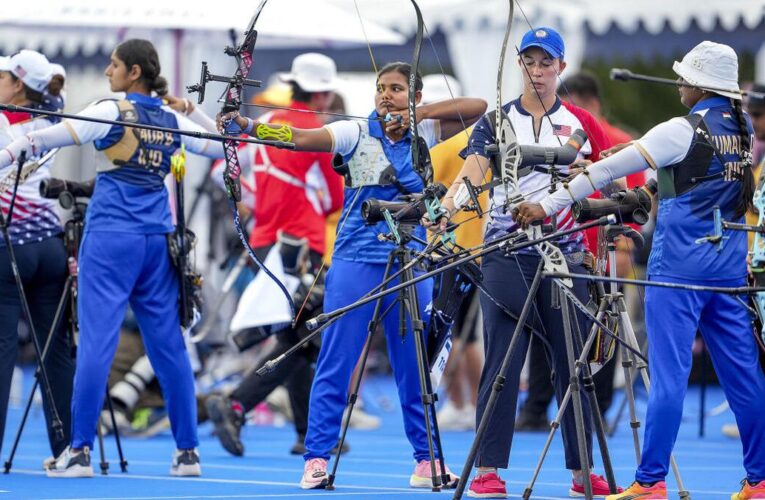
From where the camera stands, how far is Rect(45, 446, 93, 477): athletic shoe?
668 cm

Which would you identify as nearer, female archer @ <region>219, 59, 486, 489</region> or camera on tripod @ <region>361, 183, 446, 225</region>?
camera on tripod @ <region>361, 183, 446, 225</region>

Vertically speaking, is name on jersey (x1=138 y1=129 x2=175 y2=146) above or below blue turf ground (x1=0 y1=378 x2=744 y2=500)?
above

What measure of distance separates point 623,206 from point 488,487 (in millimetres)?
1262

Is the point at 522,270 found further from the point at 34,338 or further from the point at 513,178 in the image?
the point at 34,338

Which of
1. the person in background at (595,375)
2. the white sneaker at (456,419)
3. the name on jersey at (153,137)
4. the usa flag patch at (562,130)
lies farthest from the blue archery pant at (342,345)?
the white sneaker at (456,419)

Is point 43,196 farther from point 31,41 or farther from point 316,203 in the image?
point 31,41

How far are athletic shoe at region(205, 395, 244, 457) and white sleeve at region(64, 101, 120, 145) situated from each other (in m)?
2.14

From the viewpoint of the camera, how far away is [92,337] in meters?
6.68

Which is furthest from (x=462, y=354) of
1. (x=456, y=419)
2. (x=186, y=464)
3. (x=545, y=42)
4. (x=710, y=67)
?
(x=710, y=67)

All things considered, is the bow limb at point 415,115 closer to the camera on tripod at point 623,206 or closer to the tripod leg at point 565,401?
the camera on tripod at point 623,206

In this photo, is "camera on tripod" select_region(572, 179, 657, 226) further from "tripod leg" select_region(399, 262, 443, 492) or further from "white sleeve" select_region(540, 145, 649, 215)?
"tripod leg" select_region(399, 262, 443, 492)

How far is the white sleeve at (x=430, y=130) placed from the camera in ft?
21.7

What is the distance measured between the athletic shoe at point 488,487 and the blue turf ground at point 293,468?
0.13 metres

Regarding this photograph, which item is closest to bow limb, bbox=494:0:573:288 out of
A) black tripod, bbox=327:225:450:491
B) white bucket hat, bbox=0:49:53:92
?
black tripod, bbox=327:225:450:491
